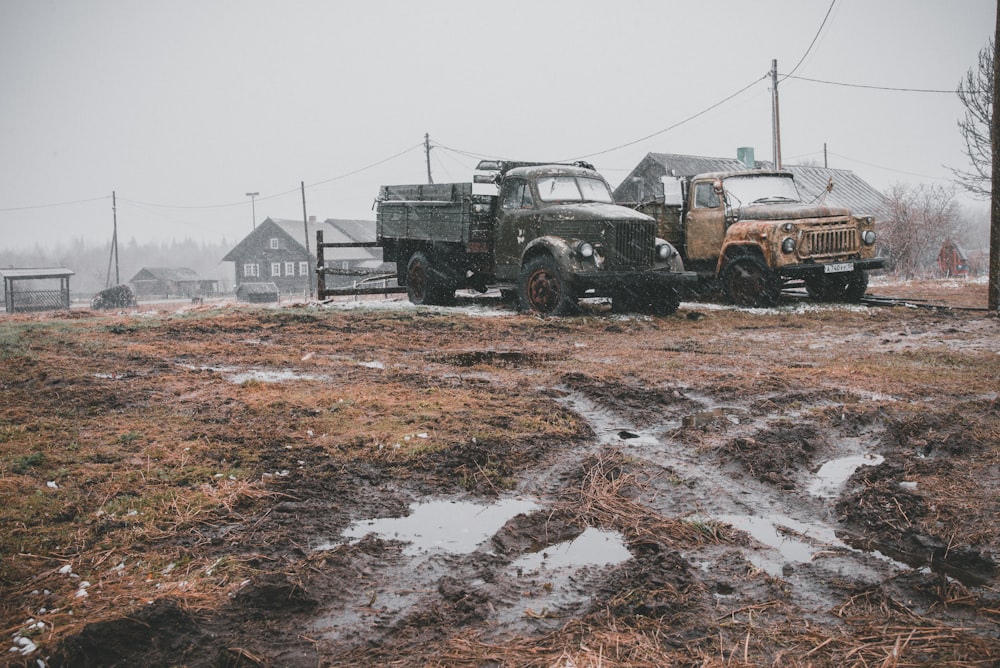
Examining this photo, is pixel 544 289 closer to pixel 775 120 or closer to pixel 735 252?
pixel 735 252

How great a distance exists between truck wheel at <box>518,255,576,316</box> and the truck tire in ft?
7.52

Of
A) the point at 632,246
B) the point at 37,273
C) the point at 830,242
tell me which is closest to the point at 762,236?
the point at 830,242

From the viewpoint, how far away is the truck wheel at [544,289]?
11297 mm

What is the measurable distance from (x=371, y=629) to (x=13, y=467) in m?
2.48

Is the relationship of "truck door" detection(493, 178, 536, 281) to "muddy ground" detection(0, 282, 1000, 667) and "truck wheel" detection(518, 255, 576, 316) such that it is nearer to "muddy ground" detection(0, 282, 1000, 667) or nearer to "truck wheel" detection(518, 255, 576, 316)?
"truck wheel" detection(518, 255, 576, 316)

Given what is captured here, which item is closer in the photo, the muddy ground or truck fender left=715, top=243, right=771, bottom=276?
the muddy ground

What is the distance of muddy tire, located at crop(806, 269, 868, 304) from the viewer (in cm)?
1330

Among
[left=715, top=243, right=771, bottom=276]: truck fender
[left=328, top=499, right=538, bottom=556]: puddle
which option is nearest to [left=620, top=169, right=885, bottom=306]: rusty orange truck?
[left=715, top=243, right=771, bottom=276]: truck fender

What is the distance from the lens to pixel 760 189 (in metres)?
13.8

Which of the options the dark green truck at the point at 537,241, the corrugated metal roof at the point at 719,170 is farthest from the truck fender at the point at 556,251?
the corrugated metal roof at the point at 719,170

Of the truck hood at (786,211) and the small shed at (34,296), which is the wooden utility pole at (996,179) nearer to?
the truck hood at (786,211)

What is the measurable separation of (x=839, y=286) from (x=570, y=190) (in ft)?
17.5

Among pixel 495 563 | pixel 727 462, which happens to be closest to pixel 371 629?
pixel 495 563

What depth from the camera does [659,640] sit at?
2266 millimetres
